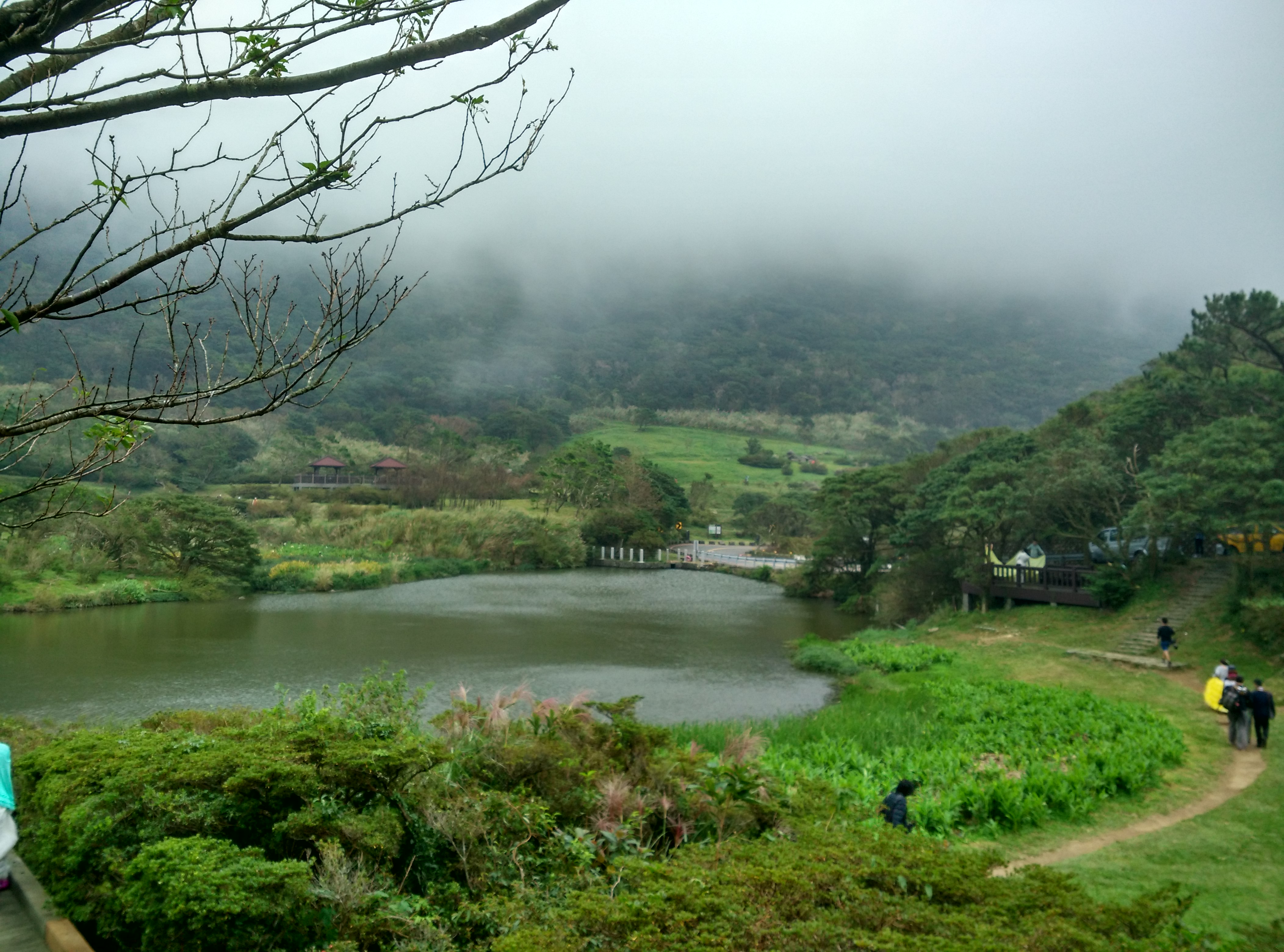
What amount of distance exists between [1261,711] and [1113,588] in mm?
9580

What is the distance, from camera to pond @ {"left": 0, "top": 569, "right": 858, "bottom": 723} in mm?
13078

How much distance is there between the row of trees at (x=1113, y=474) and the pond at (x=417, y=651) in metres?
3.69

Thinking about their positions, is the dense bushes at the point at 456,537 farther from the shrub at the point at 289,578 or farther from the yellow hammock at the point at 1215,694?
the yellow hammock at the point at 1215,694

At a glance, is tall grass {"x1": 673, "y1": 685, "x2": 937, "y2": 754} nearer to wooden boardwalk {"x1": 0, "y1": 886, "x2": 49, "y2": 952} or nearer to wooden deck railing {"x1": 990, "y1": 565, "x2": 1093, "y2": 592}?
wooden boardwalk {"x1": 0, "y1": 886, "x2": 49, "y2": 952}

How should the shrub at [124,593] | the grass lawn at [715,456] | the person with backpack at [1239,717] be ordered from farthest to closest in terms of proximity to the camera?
the grass lawn at [715,456] < the shrub at [124,593] < the person with backpack at [1239,717]

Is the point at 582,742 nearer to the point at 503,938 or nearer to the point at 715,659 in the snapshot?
the point at 503,938

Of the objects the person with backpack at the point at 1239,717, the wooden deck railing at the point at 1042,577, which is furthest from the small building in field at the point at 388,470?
the person with backpack at the point at 1239,717

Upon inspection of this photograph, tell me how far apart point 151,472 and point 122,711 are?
39.0 metres

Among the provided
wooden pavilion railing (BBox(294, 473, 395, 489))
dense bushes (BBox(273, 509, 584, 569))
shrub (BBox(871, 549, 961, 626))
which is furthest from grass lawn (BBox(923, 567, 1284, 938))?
wooden pavilion railing (BBox(294, 473, 395, 489))

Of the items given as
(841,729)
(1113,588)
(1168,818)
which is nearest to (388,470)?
(1113,588)

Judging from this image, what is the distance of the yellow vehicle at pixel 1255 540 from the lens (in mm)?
15930

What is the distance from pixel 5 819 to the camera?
4.50m

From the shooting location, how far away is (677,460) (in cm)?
7606

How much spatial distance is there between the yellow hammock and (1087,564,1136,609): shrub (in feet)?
23.0
